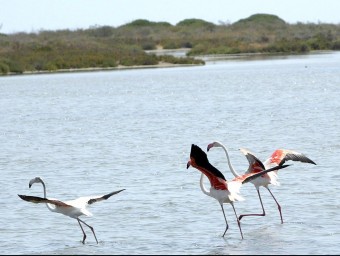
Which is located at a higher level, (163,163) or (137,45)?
(163,163)

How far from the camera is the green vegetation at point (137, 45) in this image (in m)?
55.9

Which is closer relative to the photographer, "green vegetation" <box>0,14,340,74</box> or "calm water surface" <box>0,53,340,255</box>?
"calm water surface" <box>0,53,340,255</box>

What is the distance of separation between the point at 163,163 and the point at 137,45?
57.2 metres

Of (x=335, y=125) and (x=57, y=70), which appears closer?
(x=335, y=125)

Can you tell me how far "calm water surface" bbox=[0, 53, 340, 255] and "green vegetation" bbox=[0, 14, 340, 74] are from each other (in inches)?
634

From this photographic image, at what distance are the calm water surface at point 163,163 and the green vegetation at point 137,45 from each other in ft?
52.8

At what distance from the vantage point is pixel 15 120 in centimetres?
2788

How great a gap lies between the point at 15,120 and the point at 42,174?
11551 mm

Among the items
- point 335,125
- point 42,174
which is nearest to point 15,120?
point 335,125

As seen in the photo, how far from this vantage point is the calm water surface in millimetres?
11102

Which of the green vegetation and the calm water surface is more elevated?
the calm water surface

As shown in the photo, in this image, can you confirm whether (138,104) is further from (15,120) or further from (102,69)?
(102,69)

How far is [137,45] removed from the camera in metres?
74.0


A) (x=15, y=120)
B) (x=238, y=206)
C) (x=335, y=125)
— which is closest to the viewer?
(x=238, y=206)
